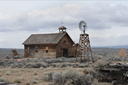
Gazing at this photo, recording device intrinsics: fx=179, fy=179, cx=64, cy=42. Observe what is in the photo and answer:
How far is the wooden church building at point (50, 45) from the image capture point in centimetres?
3074

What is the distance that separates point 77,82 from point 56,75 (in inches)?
49.5

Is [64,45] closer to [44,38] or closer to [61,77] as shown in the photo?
[44,38]

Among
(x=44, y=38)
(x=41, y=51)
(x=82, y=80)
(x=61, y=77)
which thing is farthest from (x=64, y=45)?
(x=61, y=77)

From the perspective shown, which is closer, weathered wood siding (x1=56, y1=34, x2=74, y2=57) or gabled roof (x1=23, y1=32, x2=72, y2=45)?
weathered wood siding (x1=56, y1=34, x2=74, y2=57)

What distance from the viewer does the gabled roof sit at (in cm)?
3142

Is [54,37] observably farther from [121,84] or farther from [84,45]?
[121,84]

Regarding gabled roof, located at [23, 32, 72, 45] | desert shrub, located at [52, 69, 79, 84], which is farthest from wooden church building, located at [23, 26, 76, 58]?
desert shrub, located at [52, 69, 79, 84]

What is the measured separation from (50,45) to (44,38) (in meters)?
3.01

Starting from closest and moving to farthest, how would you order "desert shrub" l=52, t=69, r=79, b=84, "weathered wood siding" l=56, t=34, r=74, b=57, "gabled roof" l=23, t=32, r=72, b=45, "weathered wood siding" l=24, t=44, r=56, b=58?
"desert shrub" l=52, t=69, r=79, b=84 → "weathered wood siding" l=24, t=44, r=56, b=58 → "weathered wood siding" l=56, t=34, r=74, b=57 → "gabled roof" l=23, t=32, r=72, b=45

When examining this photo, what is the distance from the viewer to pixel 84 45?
887 inches

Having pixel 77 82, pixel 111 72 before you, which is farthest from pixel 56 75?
pixel 111 72

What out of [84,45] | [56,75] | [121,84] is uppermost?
[84,45]

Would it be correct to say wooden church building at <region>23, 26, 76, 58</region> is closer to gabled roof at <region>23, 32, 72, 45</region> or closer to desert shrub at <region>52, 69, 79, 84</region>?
gabled roof at <region>23, 32, 72, 45</region>

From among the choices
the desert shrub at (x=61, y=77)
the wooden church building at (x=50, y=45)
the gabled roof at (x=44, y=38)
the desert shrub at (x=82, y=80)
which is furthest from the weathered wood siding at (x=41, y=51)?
the desert shrub at (x=82, y=80)
